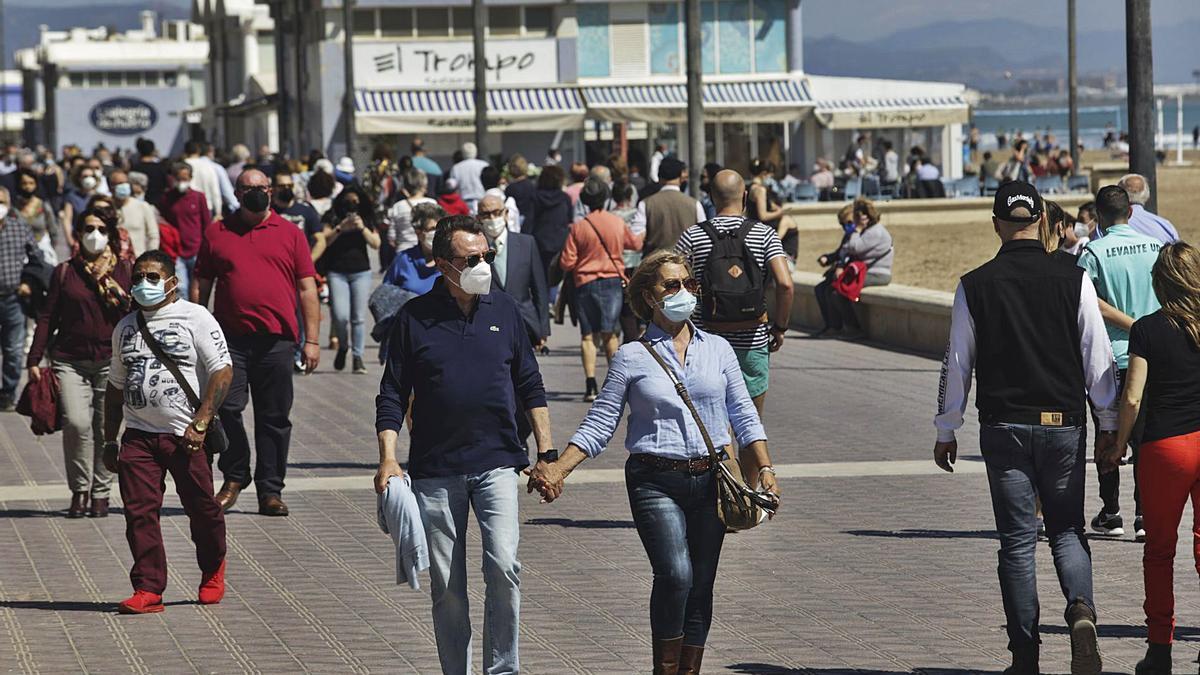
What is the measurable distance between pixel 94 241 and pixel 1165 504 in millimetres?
5746

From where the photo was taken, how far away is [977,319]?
6.93m

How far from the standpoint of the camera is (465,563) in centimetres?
661

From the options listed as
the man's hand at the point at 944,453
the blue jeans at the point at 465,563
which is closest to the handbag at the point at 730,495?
the blue jeans at the point at 465,563

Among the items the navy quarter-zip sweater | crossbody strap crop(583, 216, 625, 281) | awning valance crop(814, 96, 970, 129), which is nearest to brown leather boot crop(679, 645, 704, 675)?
the navy quarter-zip sweater

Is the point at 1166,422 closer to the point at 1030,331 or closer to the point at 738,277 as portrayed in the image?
the point at 1030,331

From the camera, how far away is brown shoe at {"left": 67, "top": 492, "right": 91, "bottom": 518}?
10.9 metres

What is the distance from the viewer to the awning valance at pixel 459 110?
5828 centimetres

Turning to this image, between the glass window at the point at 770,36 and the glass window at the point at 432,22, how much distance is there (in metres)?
9.11

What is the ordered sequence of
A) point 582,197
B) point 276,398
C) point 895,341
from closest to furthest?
point 276,398
point 582,197
point 895,341

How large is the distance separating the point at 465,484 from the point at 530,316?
4662 mm

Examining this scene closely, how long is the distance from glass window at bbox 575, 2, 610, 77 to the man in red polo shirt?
5101cm

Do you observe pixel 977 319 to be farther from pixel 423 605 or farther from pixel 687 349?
pixel 423 605

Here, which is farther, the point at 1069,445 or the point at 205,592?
the point at 205,592

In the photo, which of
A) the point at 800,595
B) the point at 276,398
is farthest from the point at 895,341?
the point at 800,595
